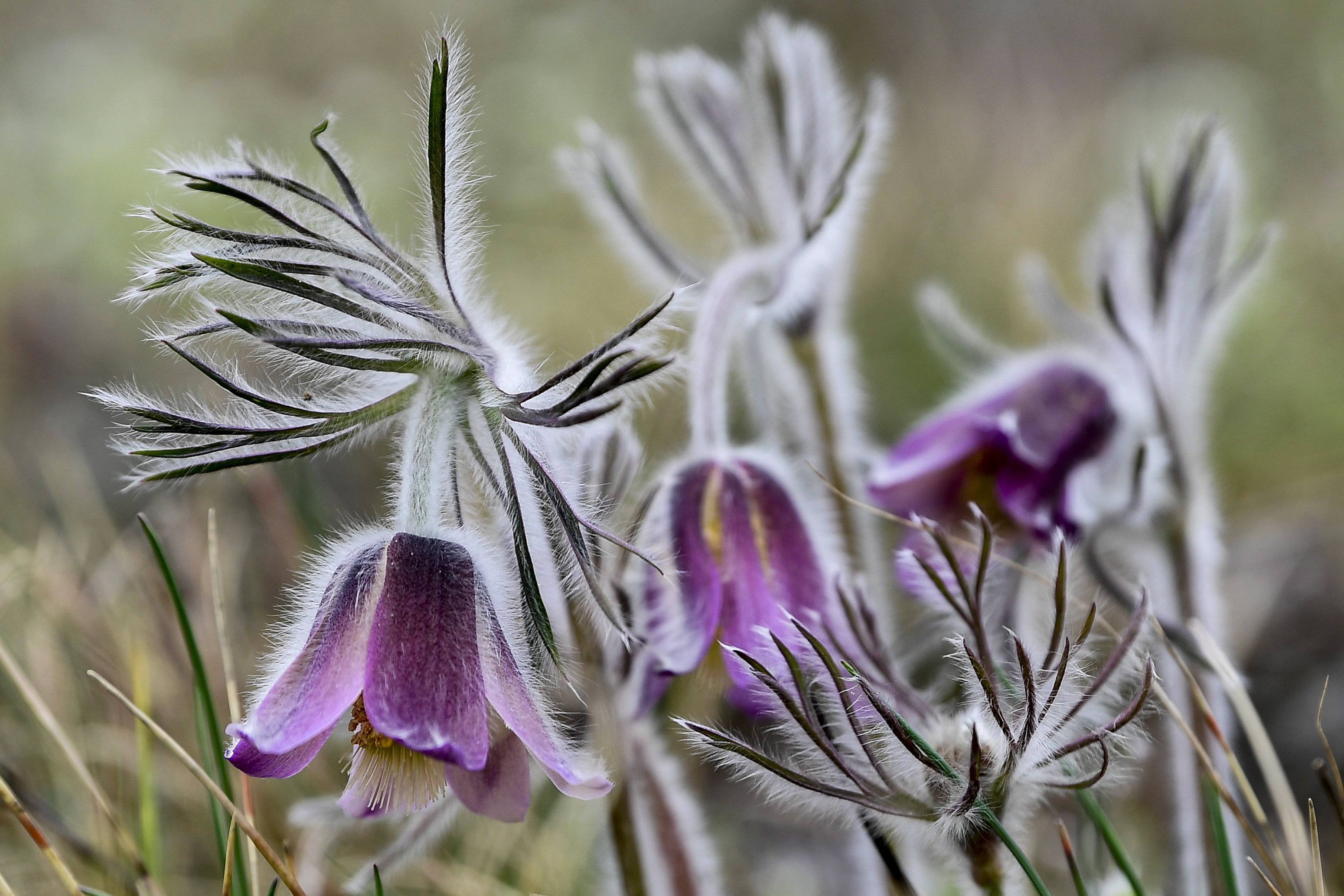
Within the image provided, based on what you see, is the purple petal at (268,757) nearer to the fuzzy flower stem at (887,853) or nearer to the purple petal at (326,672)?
the purple petal at (326,672)

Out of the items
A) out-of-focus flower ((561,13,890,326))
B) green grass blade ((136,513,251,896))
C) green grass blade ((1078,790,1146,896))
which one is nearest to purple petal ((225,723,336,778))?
green grass blade ((136,513,251,896))

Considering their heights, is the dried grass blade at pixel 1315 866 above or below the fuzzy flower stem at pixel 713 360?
below

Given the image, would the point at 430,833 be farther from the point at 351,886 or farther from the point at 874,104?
the point at 874,104

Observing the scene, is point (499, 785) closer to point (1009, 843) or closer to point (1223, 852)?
point (1009, 843)

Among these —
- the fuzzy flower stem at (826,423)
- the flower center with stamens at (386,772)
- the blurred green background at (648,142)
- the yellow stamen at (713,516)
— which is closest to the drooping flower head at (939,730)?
the yellow stamen at (713,516)

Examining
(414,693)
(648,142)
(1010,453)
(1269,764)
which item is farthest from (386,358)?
(648,142)

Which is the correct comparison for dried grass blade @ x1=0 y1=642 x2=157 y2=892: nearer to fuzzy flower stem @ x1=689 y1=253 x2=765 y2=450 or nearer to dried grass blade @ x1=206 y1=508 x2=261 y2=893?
dried grass blade @ x1=206 y1=508 x2=261 y2=893

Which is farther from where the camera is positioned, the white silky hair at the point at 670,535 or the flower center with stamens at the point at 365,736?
the white silky hair at the point at 670,535
